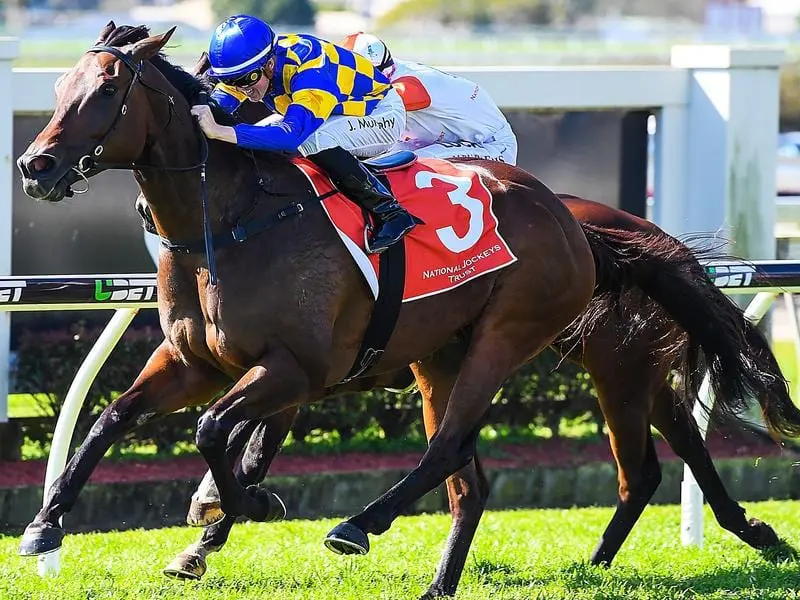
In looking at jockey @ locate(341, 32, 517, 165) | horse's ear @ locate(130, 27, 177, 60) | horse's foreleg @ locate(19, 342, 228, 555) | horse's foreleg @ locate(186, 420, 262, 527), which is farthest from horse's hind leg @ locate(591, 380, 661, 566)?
horse's ear @ locate(130, 27, 177, 60)

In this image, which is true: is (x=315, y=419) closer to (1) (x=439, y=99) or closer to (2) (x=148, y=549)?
(2) (x=148, y=549)

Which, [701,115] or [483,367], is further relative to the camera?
[701,115]

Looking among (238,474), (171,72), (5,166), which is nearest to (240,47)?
(171,72)

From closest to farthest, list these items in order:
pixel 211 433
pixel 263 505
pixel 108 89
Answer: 1. pixel 108 89
2. pixel 211 433
3. pixel 263 505

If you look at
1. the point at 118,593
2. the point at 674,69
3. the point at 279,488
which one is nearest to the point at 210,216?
the point at 118,593

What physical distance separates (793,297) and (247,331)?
3006mm

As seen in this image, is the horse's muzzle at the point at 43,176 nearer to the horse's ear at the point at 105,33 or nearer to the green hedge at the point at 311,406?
the horse's ear at the point at 105,33

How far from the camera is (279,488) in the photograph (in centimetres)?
683

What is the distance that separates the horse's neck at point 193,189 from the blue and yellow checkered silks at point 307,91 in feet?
0.39

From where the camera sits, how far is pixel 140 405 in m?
4.47

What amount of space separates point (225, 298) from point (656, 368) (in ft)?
6.28

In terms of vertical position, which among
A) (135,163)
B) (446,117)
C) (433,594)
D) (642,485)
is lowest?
(642,485)

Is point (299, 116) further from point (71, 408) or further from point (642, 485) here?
point (642, 485)

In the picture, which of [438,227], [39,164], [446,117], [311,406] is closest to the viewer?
[39,164]
